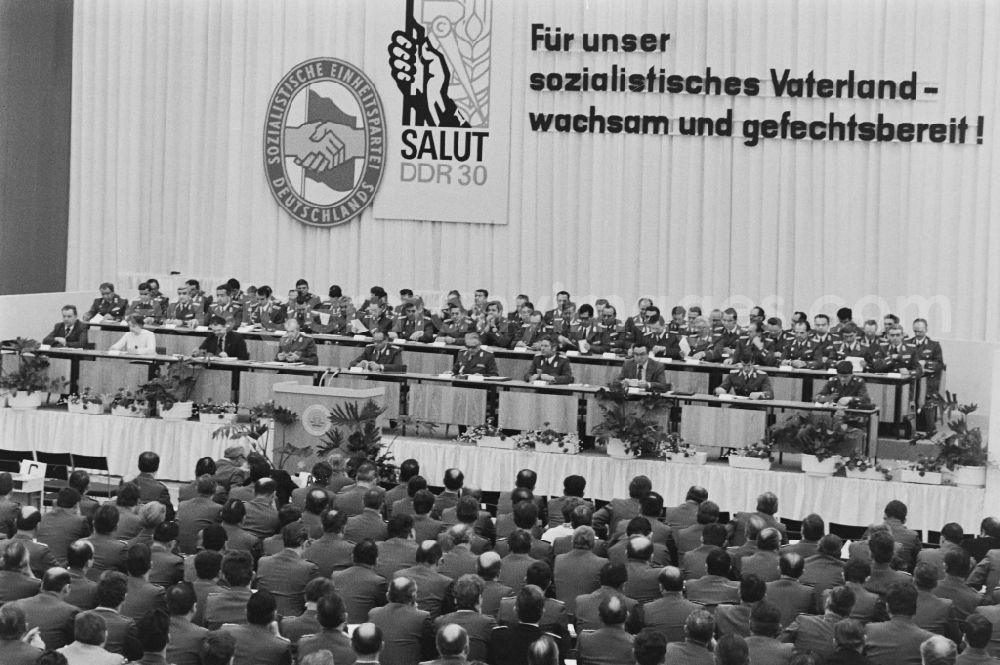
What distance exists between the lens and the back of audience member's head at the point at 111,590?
7.19 meters

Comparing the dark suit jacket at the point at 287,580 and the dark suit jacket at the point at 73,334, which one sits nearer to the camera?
the dark suit jacket at the point at 287,580

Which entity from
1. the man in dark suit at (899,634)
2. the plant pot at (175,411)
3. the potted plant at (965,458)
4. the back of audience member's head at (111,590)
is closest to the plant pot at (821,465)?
the potted plant at (965,458)

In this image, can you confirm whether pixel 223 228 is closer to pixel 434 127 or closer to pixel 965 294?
pixel 434 127

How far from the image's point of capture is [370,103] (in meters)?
23.6

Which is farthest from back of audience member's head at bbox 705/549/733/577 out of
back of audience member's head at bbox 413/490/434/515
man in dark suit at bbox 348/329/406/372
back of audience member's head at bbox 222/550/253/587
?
man in dark suit at bbox 348/329/406/372

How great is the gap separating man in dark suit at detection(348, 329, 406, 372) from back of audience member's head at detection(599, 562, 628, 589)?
29.3ft

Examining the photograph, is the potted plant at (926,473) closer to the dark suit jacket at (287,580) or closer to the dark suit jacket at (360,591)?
the dark suit jacket at (360,591)

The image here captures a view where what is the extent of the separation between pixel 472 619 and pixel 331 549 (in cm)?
190

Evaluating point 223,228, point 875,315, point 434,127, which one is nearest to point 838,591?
point 875,315

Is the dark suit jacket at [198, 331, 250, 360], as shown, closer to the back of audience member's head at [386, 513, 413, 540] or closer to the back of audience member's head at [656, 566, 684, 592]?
the back of audience member's head at [386, 513, 413, 540]

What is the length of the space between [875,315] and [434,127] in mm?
7857

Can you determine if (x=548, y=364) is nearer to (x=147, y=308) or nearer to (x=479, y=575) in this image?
(x=147, y=308)

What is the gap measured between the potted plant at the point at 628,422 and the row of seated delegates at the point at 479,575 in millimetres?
3627

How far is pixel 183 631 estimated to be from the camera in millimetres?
7113
